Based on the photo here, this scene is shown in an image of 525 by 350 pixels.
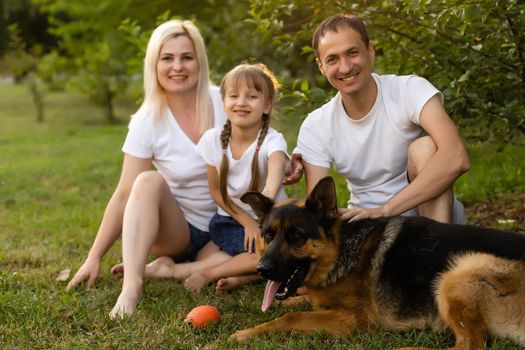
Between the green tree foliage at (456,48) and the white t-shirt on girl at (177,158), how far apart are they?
1055mm

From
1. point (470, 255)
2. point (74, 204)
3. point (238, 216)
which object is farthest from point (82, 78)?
point (470, 255)

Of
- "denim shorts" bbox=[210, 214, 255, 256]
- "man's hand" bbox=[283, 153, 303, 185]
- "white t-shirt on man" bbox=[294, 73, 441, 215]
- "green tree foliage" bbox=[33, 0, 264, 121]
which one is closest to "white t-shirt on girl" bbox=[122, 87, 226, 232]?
"denim shorts" bbox=[210, 214, 255, 256]

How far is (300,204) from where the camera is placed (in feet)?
12.8

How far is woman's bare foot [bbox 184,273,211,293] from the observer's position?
4636 mm

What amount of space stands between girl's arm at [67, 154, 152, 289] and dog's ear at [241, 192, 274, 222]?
1.39 metres

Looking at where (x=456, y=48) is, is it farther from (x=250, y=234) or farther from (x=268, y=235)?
(x=268, y=235)

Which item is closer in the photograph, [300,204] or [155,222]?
[300,204]

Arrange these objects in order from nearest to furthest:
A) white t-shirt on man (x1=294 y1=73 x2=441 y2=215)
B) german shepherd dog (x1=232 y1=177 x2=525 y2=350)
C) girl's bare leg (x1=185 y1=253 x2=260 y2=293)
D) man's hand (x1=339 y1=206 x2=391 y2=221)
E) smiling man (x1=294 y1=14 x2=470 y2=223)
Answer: german shepherd dog (x1=232 y1=177 x2=525 y2=350), man's hand (x1=339 y1=206 x2=391 y2=221), smiling man (x1=294 y1=14 x2=470 y2=223), white t-shirt on man (x1=294 y1=73 x2=441 y2=215), girl's bare leg (x1=185 y1=253 x2=260 y2=293)

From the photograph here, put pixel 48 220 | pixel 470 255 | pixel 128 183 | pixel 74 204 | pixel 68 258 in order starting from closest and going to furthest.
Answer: pixel 470 255 < pixel 128 183 < pixel 68 258 < pixel 48 220 < pixel 74 204

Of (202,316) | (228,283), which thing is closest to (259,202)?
(202,316)

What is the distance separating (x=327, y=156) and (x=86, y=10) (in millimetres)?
16060

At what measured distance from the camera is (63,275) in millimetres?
4926

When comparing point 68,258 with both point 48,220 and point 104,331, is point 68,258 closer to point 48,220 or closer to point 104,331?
point 48,220

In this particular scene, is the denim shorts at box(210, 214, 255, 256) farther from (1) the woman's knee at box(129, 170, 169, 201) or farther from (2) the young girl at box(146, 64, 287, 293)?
(1) the woman's knee at box(129, 170, 169, 201)
